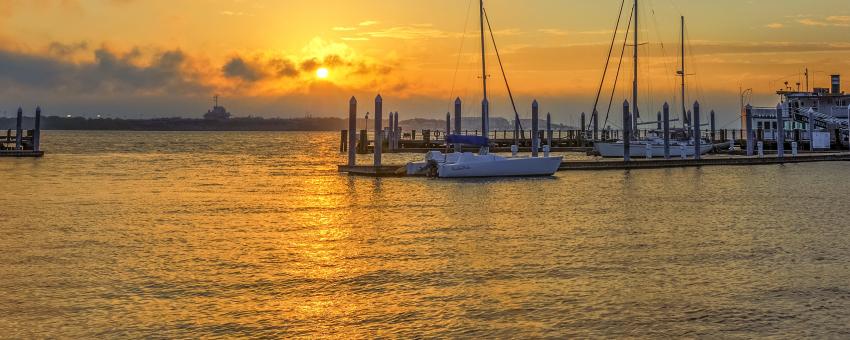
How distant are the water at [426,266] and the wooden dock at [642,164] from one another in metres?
12.9

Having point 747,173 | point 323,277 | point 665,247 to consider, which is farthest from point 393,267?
point 747,173

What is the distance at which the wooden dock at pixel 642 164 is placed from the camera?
137ft

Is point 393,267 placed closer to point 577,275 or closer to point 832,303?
point 577,275

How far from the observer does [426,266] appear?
1384 centimetres

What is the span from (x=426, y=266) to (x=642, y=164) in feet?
123

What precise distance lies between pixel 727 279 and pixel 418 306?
5.39 meters

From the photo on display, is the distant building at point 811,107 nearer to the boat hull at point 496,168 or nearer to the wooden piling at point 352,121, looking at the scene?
the boat hull at point 496,168

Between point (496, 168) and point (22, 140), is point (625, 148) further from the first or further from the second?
point (22, 140)

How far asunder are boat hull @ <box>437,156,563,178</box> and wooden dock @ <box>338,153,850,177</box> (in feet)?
10.3

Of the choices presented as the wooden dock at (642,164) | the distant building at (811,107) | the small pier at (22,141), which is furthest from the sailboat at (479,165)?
the distant building at (811,107)

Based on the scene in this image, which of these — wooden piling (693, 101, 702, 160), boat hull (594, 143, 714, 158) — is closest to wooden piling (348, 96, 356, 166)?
wooden piling (693, 101, 702, 160)

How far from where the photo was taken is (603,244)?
54.7 feet

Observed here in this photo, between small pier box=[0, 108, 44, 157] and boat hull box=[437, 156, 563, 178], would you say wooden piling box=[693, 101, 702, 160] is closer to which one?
boat hull box=[437, 156, 563, 178]

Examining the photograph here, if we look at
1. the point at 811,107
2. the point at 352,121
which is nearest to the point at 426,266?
the point at 352,121
